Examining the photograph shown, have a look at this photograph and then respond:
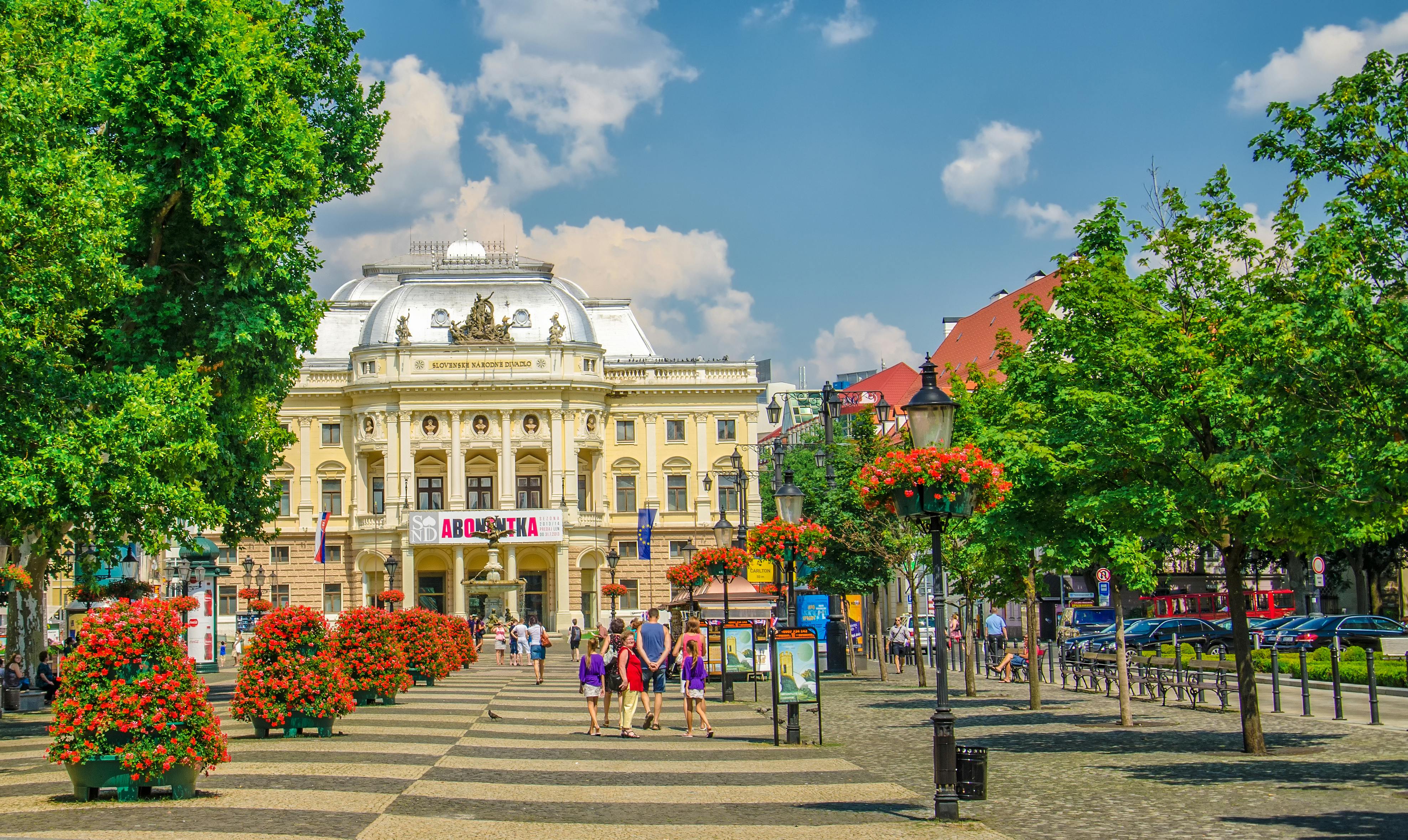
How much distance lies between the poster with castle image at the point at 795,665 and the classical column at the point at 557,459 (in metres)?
57.7

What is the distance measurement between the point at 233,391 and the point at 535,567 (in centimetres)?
4941

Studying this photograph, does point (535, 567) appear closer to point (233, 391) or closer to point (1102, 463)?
point (233, 391)

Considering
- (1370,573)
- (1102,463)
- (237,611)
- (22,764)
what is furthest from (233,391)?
(237,611)

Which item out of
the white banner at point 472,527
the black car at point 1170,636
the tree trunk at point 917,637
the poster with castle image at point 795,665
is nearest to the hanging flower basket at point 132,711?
the poster with castle image at point 795,665

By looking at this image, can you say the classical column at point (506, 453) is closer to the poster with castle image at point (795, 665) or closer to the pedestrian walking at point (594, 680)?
the pedestrian walking at point (594, 680)

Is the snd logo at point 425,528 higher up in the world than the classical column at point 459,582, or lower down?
higher up

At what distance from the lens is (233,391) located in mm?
29984

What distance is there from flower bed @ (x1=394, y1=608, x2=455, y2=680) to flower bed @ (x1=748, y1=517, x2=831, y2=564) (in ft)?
33.9

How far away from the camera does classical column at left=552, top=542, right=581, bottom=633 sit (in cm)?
7662

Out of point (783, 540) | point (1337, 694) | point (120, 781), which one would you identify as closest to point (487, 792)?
point (120, 781)

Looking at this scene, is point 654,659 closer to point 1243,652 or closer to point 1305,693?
point 1243,652

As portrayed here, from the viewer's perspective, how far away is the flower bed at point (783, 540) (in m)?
28.1

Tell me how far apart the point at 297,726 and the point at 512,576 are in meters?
53.8

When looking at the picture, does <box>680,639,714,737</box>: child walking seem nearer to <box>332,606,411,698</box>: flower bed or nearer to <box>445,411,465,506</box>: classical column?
<box>332,606,411,698</box>: flower bed
